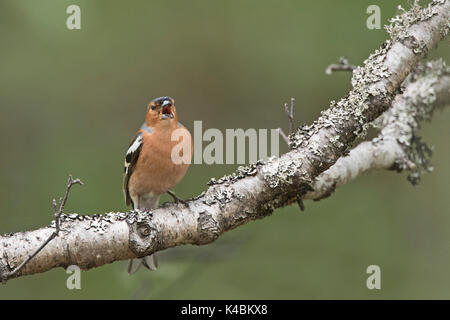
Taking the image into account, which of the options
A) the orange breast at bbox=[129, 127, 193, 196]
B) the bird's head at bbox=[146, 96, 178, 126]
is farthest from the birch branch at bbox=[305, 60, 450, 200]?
the bird's head at bbox=[146, 96, 178, 126]

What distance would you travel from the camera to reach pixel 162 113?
4.29 meters

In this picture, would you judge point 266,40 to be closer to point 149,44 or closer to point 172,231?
point 149,44

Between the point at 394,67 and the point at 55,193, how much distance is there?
368 centimetres

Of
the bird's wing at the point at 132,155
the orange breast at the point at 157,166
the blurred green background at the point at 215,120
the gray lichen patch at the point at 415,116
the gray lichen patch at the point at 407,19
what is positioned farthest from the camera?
the blurred green background at the point at 215,120

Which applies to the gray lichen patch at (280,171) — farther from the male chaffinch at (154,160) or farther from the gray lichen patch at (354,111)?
the male chaffinch at (154,160)

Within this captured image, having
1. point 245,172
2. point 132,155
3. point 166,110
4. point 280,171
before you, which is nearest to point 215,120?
point 166,110

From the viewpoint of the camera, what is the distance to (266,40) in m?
6.39

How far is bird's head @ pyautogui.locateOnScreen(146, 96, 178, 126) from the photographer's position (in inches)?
167

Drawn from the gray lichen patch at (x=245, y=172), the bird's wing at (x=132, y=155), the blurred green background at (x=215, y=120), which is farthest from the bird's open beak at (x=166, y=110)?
the blurred green background at (x=215, y=120)

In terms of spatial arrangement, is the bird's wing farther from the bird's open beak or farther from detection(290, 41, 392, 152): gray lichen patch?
detection(290, 41, 392, 152): gray lichen patch

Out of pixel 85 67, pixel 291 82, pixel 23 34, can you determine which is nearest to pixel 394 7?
pixel 291 82

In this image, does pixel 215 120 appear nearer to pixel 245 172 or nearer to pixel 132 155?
pixel 132 155

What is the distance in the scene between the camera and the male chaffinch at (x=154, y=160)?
13.4 ft

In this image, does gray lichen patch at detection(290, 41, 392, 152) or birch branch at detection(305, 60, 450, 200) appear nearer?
gray lichen patch at detection(290, 41, 392, 152)
